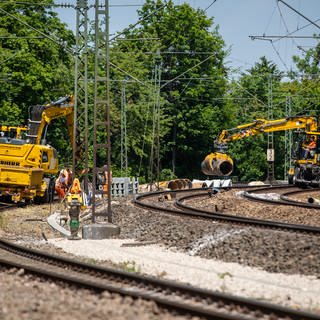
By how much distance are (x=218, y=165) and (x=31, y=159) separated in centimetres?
1214

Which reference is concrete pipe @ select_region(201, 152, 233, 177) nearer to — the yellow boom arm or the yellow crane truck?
the yellow boom arm

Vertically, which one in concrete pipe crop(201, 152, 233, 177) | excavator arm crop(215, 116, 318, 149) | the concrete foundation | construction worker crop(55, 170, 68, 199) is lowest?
the concrete foundation

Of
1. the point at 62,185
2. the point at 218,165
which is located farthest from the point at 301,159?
the point at 62,185

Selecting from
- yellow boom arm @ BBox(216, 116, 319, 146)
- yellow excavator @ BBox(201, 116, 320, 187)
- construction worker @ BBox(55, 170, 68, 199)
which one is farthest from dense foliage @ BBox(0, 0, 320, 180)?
construction worker @ BBox(55, 170, 68, 199)

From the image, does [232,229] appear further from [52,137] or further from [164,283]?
[52,137]

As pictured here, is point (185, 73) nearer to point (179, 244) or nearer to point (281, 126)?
point (281, 126)

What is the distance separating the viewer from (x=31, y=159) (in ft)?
106

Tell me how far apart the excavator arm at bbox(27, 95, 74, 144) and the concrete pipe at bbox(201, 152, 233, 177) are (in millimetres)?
9436

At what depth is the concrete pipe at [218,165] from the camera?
41188 millimetres

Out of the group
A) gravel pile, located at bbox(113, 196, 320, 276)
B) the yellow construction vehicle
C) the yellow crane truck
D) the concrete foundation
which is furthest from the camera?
the yellow construction vehicle

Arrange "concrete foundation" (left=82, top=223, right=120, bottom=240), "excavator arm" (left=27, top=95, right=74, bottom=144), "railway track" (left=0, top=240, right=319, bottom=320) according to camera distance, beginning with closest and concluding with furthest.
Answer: "railway track" (left=0, top=240, right=319, bottom=320) < "concrete foundation" (left=82, top=223, right=120, bottom=240) < "excavator arm" (left=27, top=95, right=74, bottom=144)

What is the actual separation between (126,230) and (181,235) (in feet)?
10.7

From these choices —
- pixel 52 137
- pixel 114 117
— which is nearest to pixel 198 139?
pixel 114 117

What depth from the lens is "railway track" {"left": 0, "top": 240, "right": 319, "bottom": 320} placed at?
861 centimetres
